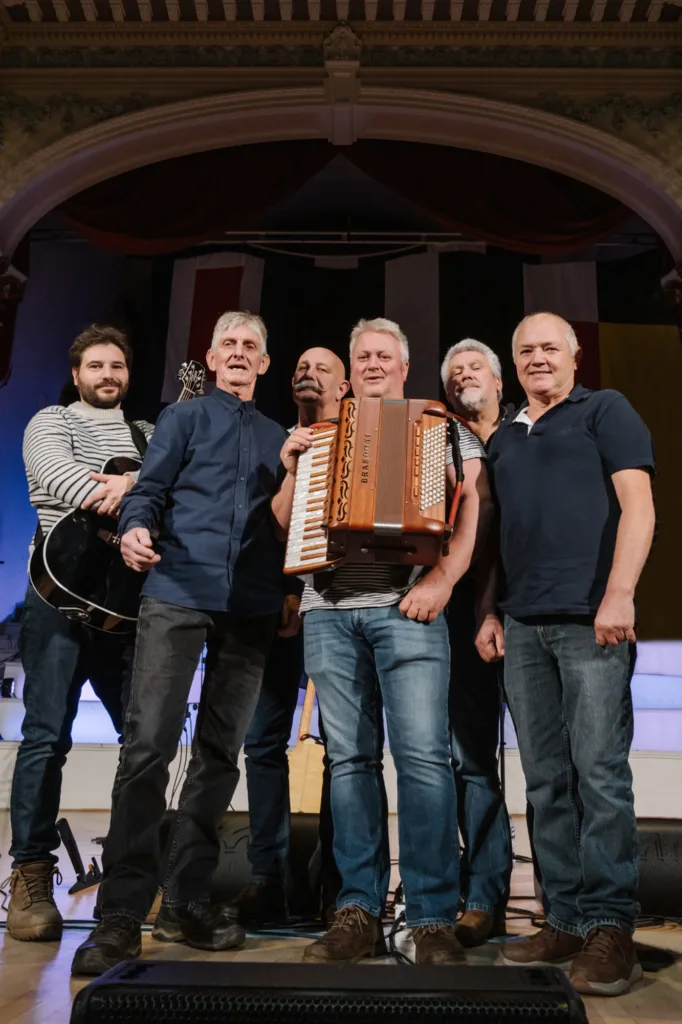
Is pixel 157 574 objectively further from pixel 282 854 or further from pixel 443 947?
pixel 443 947

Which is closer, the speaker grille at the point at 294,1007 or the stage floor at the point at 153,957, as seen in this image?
the speaker grille at the point at 294,1007

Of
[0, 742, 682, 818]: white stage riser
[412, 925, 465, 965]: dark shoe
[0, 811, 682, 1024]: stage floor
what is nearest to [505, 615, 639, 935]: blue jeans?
[0, 811, 682, 1024]: stage floor

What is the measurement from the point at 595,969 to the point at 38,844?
145cm

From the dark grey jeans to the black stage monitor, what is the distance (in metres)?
0.87

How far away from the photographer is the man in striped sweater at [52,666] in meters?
2.27

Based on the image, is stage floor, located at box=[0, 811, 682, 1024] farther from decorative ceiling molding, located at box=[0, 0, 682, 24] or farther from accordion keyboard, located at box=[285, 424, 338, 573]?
decorative ceiling molding, located at box=[0, 0, 682, 24]

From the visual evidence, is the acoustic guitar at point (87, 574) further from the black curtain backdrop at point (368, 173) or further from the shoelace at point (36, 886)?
the black curtain backdrop at point (368, 173)

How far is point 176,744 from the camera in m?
2.08

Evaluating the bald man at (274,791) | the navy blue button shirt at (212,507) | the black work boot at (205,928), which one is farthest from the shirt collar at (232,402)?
the black work boot at (205,928)

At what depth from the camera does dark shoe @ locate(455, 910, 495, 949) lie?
211 cm

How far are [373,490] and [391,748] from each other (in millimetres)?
592

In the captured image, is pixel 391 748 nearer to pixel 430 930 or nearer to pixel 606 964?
pixel 430 930

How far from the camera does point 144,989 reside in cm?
105

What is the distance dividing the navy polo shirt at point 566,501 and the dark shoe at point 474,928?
782mm
